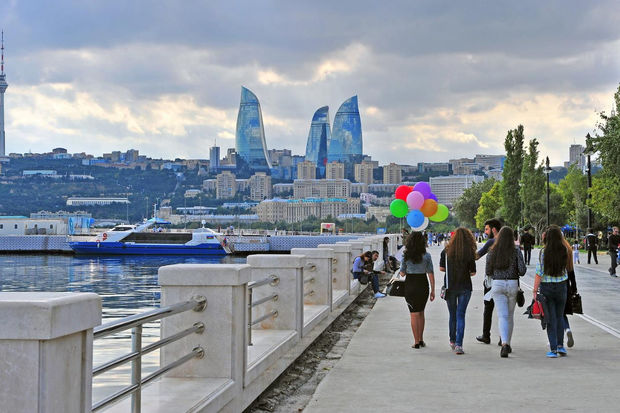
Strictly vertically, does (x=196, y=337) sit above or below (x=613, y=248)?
below

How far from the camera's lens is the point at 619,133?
100 ft

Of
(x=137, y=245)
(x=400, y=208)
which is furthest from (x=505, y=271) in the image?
(x=137, y=245)

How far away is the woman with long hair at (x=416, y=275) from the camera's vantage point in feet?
37.2

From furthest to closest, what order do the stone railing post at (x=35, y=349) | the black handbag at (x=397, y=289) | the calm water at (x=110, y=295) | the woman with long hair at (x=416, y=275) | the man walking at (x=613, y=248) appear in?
the man walking at (x=613, y=248)
the calm water at (x=110, y=295)
the black handbag at (x=397, y=289)
the woman with long hair at (x=416, y=275)
the stone railing post at (x=35, y=349)

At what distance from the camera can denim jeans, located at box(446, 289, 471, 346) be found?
430 inches

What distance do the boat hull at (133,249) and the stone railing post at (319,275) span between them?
9377 cm

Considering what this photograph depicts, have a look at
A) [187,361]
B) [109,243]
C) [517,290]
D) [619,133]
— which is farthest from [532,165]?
[187,361]

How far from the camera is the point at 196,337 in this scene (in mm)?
6938

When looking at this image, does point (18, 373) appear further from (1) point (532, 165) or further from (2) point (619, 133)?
(1) point (532, 165)

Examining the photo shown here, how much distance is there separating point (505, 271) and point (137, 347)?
21.9ft

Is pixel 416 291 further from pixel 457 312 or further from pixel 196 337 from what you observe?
pixel 196 337

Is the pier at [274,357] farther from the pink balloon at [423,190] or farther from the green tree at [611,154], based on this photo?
the pink balloon at [423,190]

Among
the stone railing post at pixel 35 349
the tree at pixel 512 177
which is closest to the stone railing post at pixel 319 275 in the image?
the stone railing post at pixel 35 349

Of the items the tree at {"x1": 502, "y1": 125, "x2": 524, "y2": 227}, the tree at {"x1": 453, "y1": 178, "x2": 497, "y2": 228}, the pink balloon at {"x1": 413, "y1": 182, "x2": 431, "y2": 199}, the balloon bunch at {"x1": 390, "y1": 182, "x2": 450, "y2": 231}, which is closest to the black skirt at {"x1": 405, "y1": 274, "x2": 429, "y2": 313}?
the balloon bunch at {"x1": 390, "y1": 182, "x2": 450, "y2": 231}
